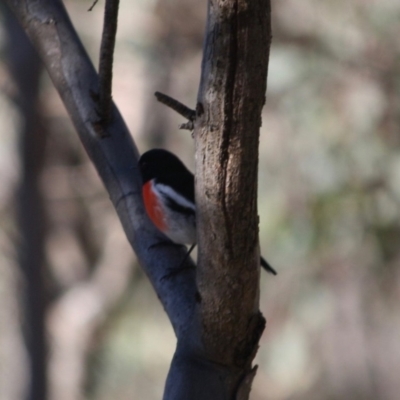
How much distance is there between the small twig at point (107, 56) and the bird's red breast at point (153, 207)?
1.27 feet

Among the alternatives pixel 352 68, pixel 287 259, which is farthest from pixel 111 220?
pixel 352 68

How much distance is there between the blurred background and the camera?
6711 mm

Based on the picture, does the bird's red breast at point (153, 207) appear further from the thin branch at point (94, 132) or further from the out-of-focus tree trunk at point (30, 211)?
the out-of-focus tree trunk at point (30, 211)

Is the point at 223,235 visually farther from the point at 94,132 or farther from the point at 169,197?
the point at 169,197

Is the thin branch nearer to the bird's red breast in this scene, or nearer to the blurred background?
the bird's red breast

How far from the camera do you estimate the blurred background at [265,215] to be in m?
6.71

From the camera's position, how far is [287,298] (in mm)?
7336

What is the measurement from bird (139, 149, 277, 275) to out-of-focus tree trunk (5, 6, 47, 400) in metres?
3.78

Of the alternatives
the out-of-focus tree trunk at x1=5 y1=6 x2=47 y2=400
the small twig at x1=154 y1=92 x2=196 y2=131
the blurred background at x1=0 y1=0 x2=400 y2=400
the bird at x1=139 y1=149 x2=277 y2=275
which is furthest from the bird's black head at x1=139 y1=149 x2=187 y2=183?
the out-of-focus tree trunk at x1=5 y1=6 x2=47 y2=400

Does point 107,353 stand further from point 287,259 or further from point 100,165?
point 100,165

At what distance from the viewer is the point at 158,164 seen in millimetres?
3629

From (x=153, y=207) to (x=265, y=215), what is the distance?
164 inches

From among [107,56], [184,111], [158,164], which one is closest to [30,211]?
[158,164]

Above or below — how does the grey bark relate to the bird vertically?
below
